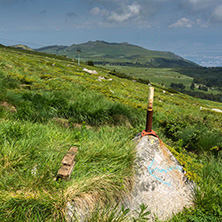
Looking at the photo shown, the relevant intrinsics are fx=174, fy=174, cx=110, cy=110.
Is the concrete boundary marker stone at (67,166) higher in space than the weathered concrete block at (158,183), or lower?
higher

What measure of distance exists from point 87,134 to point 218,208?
377 cm

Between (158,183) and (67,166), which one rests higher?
(67,166)

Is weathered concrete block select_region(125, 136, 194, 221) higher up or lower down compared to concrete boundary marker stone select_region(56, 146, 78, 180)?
lower down

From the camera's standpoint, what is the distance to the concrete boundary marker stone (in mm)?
3339

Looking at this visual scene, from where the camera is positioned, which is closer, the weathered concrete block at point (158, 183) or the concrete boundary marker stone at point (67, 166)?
the concrete boundary marker stone at point (67, 166)

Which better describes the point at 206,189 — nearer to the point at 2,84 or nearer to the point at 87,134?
the point at 87,134

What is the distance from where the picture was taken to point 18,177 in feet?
10.7

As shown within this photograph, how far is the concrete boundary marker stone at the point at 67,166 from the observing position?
334cm

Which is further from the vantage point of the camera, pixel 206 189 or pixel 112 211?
pixel 206 189

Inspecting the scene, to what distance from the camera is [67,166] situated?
11.6 ft

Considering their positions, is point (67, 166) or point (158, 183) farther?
point (158, 183)

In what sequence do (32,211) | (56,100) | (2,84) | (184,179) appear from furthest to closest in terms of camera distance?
(2,84), (56,100), (184,179), (32,211)

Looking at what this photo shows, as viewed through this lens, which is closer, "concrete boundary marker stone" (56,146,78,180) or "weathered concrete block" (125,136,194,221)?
"concrete boundary marker stone" (56,146,78,180)

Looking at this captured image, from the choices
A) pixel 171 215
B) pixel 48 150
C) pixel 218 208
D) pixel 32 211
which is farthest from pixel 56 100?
pixel 218 208
